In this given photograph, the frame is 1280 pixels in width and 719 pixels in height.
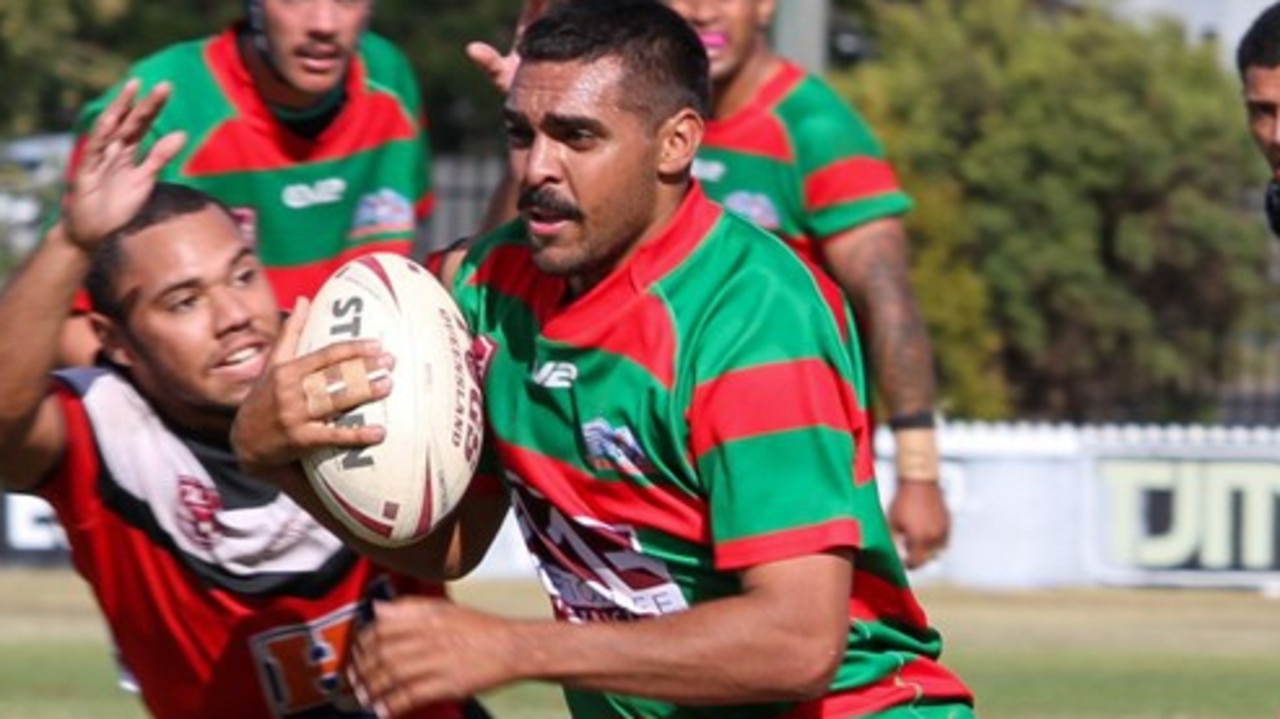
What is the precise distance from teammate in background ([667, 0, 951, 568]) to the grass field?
2769mm

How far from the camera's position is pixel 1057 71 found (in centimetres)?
2259

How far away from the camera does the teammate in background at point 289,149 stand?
7387mm

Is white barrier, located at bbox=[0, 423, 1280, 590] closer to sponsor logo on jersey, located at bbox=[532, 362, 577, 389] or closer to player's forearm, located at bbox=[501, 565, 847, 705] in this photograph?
sponsor logo on jersey, located at bbox=[532, 362, 577, 389]

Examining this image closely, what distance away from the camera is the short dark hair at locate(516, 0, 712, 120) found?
4.56 metres

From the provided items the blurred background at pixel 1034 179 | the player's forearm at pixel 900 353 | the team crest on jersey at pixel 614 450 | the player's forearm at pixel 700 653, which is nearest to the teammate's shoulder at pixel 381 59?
the player's forearm at pixel 900 353

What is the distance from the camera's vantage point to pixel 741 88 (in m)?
7.98

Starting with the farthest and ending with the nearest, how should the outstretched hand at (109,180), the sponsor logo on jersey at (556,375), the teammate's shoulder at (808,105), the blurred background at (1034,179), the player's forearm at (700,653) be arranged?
the blurred background at (1034,179) < the teammate's shoulder at (808,105) < the outstretched hand at (109,180) < the sponsor logo on jersey at (556,375) < the player's forearm at (700,653)

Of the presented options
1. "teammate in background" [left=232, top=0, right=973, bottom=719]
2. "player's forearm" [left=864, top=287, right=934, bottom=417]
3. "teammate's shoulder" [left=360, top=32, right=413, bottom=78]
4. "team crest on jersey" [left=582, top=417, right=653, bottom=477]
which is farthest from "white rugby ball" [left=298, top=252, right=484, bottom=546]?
"player's forearm" [left=864, top=287, right=934, bottom=417]

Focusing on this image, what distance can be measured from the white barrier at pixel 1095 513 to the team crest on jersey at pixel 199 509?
10.8 meters

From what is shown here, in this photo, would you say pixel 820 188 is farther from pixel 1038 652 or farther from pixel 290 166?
pixel 1038 652

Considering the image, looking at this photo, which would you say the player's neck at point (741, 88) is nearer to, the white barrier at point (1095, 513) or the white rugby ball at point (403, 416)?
the white rugby ball at point (403, 416)

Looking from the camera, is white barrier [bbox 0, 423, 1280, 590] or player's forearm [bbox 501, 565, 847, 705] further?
white barrier [bbox 0, 423, 1280, 590]

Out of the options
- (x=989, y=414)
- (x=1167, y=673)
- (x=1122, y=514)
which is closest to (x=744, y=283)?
(x=1167, y=673)

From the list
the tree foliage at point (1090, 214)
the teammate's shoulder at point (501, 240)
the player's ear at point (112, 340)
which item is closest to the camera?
the teammate's shoulder at point (501, 240)
